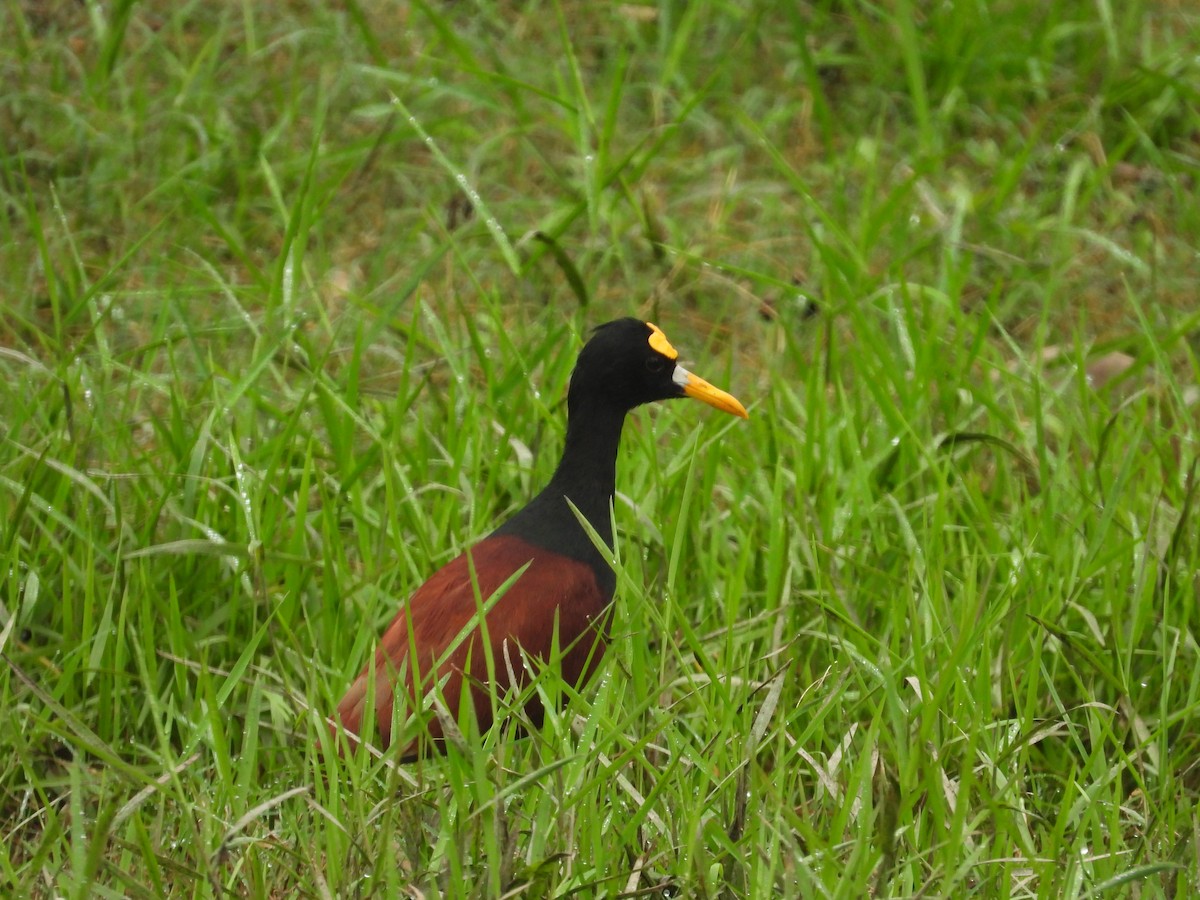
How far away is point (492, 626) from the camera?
116 inches

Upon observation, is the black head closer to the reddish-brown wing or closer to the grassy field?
the grassy field

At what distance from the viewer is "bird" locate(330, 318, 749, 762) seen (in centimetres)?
281

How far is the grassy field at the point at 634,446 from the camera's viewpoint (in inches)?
98.6

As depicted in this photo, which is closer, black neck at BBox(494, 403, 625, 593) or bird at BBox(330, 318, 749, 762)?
bird at BBox(330, 318, 749, 762)

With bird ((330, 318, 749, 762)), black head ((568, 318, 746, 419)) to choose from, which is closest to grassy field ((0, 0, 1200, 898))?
bird ((330, 318, 749, 762))

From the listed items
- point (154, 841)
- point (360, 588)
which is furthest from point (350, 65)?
point (154, 841)

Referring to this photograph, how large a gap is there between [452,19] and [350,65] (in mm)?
1000

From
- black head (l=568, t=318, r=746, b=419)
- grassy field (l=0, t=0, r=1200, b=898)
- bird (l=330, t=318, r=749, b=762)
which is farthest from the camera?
black head (l=568, t=318, r=746, b=419)

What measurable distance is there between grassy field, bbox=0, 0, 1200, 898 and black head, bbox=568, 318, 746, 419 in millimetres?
194

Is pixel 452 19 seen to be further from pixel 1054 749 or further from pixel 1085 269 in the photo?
pixel 1054 749

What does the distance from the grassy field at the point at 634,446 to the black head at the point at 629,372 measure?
0.64 feet

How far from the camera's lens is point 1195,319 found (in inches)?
157

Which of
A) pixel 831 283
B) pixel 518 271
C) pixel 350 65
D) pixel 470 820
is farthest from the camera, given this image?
pixel 350 65

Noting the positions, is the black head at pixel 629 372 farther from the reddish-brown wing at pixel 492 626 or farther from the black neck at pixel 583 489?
the reddish-brown wing at pixel 492 626
